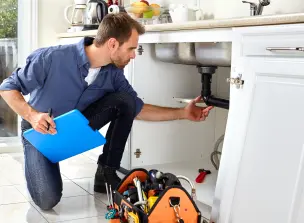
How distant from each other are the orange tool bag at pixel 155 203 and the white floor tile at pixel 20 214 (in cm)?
37

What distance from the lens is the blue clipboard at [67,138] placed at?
6.29 feet

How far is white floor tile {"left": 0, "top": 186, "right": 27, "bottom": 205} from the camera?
2258 millimetres

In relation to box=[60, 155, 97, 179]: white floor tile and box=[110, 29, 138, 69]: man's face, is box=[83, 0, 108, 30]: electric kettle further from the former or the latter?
box=[110, 29, 138, 69]: man's face

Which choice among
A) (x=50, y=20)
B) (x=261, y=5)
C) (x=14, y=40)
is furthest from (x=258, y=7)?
(x=14, y=40)

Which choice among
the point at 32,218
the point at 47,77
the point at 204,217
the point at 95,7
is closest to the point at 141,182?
the point at 204,217

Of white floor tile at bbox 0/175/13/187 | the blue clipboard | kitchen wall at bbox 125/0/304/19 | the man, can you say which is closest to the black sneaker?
the man

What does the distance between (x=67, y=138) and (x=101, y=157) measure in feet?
1.36

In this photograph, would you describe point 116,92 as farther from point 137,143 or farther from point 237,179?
point 237,179

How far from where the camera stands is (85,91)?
2291 millimetres

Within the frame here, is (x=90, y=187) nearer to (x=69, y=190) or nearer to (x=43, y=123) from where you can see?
(x=69, y=190)

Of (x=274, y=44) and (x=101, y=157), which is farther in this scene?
(x=101, y=157)

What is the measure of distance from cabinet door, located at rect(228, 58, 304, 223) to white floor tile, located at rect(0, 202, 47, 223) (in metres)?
0.81

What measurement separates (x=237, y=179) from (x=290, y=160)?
0.84 ft

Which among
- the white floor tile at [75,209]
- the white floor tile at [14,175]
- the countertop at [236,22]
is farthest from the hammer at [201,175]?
the white floor tile at [14,175]
